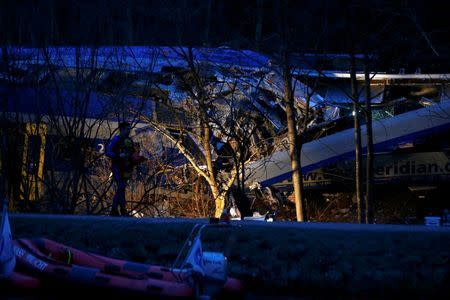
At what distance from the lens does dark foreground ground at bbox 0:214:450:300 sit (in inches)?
231

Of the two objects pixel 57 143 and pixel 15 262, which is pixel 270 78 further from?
pixel 15 262

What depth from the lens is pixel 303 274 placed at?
19.9ft

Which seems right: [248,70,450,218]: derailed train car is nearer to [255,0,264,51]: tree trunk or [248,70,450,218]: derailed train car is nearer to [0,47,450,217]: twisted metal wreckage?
[0,47,450,217]: twisted metal wreckage

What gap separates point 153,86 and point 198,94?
38.6 inches

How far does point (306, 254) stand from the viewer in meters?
6.30

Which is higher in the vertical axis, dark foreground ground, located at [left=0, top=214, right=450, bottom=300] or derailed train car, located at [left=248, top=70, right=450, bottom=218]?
derailed train car, located at [left=248, top=70, right=450, bottom=218]

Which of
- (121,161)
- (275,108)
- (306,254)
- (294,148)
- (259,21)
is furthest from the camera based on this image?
(275,108)

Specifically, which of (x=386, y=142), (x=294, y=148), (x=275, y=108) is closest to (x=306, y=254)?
(x=294, y=148)

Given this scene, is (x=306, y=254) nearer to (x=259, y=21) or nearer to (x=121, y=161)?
(x=121, y=161)

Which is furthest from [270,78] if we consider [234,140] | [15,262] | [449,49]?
[15,262]

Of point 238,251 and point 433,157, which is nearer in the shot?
point 238,251

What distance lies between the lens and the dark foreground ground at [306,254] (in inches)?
231

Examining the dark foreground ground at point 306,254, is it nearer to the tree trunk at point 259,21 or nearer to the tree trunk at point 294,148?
the tree trunk at point 294,148

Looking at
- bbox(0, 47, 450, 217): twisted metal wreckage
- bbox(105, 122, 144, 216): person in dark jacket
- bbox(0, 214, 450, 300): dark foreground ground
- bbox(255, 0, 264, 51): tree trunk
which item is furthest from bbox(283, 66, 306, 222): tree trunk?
bbox(0, 214, 450, 300): dark foreground ground
